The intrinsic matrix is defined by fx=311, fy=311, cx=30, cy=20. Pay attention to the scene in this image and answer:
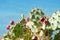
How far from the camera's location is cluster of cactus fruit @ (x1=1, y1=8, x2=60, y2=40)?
182 inches

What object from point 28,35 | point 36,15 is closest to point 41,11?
point 36,15

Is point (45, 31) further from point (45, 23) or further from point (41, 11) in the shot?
point (41, 11)

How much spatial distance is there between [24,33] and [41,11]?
48cm

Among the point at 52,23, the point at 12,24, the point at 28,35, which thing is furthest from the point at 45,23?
the point at 12,24

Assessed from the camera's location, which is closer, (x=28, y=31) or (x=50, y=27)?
(x=50, y=27)

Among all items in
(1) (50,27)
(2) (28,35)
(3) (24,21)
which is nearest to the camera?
(1) (50,27)

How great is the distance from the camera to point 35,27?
483 centimetres

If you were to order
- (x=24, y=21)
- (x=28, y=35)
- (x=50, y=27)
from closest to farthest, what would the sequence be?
(x=50, y=27) < (x=28, y=35) < (x=24, y=21)

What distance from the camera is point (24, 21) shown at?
5328 millimetres

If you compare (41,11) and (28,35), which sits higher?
(41,11)

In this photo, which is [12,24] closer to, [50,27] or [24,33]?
[24,33]

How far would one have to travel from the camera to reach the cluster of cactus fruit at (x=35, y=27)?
4.63 metres

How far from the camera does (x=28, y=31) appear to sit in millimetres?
5133

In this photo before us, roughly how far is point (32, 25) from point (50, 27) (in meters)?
0.36
